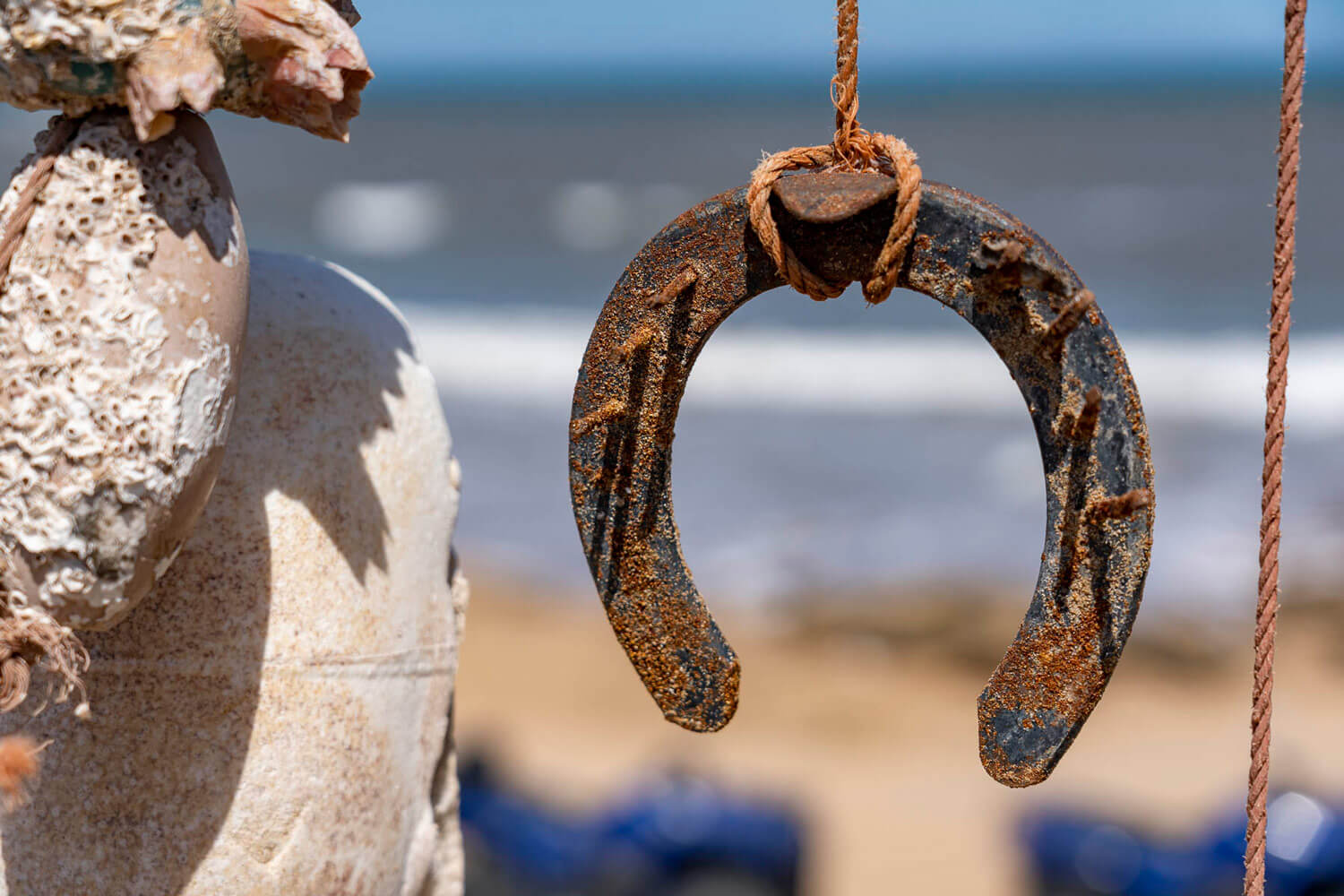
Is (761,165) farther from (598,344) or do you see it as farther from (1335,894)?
(1335,894)

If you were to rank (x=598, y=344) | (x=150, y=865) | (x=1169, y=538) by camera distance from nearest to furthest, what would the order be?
(x=150, y=865), (x=598, y=344), (x=1169, y=538)

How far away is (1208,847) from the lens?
3416 millimetres

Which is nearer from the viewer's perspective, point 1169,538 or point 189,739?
point 189,739

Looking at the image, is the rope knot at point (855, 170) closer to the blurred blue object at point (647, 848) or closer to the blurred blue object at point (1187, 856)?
the blurred blue object at point (647, 848)

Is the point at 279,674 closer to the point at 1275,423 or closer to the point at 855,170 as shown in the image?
the point at 855,170

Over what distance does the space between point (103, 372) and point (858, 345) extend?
8355 mm

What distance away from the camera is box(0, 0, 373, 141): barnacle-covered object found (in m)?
1.12

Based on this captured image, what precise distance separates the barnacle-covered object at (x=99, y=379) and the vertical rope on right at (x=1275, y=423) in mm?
1001

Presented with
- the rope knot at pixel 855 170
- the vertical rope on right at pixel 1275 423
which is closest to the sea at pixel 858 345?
the rope knot at pixel 855 170

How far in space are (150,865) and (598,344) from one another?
2.34 feet

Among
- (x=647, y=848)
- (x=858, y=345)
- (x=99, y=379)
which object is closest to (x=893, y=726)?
(x=647, y=848)

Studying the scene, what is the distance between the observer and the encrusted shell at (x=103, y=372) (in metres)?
1.13

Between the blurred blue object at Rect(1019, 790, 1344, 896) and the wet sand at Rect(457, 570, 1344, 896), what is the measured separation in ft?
1.16

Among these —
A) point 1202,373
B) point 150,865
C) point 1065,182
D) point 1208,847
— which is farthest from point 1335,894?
point 1065,182
